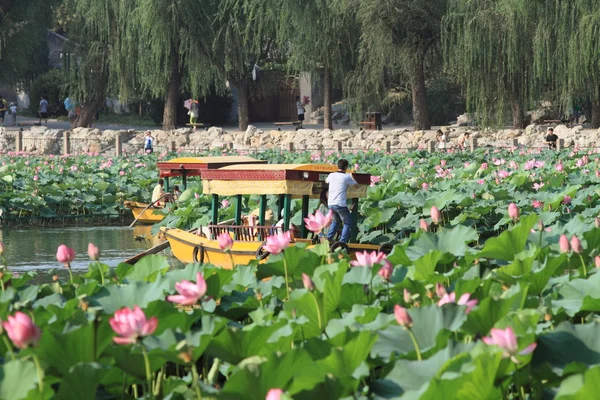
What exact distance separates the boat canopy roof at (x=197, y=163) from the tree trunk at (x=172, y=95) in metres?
17.2

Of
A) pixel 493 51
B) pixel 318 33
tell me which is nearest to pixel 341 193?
pixel 493 51

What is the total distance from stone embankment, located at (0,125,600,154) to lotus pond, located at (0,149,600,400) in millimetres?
23013

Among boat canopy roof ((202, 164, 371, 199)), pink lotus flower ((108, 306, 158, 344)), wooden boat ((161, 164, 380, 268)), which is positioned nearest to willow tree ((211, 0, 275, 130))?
wooden boat ((161, 164, 380, 268))

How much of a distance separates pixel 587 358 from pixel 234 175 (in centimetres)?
808

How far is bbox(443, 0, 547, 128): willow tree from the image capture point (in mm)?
26531

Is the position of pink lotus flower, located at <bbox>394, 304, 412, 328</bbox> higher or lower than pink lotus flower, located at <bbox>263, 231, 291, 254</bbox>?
lower

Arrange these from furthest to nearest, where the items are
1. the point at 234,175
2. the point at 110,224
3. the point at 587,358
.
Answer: the point at 110,224 → the point at 234,175 → the point at 587,358

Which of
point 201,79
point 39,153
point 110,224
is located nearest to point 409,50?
point 201,79

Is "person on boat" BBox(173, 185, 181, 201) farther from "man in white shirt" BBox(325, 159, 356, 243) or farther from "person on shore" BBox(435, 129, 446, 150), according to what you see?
"person on shore" BBox(435, 129, 446, 150)

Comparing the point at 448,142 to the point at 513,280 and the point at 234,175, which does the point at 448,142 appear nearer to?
the point at 234,175

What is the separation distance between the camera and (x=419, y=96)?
30984 mm

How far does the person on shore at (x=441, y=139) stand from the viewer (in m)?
27.4

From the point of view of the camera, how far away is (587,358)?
3459mm

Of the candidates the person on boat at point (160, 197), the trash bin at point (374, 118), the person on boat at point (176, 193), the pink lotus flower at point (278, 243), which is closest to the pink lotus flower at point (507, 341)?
the pink lotus flower at point (278, 243)
